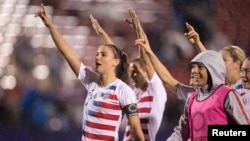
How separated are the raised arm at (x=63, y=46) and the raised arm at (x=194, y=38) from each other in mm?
447

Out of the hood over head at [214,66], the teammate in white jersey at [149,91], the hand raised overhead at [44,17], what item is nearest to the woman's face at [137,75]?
the teammate in white jersey at [149,91]

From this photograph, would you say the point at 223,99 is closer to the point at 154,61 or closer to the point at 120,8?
the point at 154,61

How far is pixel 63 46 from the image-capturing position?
2.48 meters

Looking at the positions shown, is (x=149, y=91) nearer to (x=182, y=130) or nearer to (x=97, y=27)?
(x=182, y=130)

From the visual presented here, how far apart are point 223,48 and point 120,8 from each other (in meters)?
0.44

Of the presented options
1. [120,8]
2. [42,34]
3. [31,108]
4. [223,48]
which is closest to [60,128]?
[31,108]

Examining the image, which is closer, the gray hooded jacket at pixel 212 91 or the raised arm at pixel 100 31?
the gray hooded jacket at pixel 212 91

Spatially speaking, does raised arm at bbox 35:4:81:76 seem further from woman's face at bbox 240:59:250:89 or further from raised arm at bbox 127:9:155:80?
woman's face at bbox 240:59:250:89

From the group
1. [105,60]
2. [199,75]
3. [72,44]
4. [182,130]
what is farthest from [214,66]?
[72,44]

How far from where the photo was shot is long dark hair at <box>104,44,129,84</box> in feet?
7.97

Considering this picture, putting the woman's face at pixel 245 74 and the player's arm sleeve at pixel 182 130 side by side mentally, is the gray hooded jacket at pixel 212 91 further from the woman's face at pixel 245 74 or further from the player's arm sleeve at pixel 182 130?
the woman's face at pixel 245 74

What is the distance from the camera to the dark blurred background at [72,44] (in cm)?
249

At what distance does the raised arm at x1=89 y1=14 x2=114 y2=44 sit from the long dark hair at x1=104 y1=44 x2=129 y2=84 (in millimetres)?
41

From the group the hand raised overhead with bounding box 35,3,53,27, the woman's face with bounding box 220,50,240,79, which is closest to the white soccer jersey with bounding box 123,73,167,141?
the woman's face with bounding box 220,50,240,79
